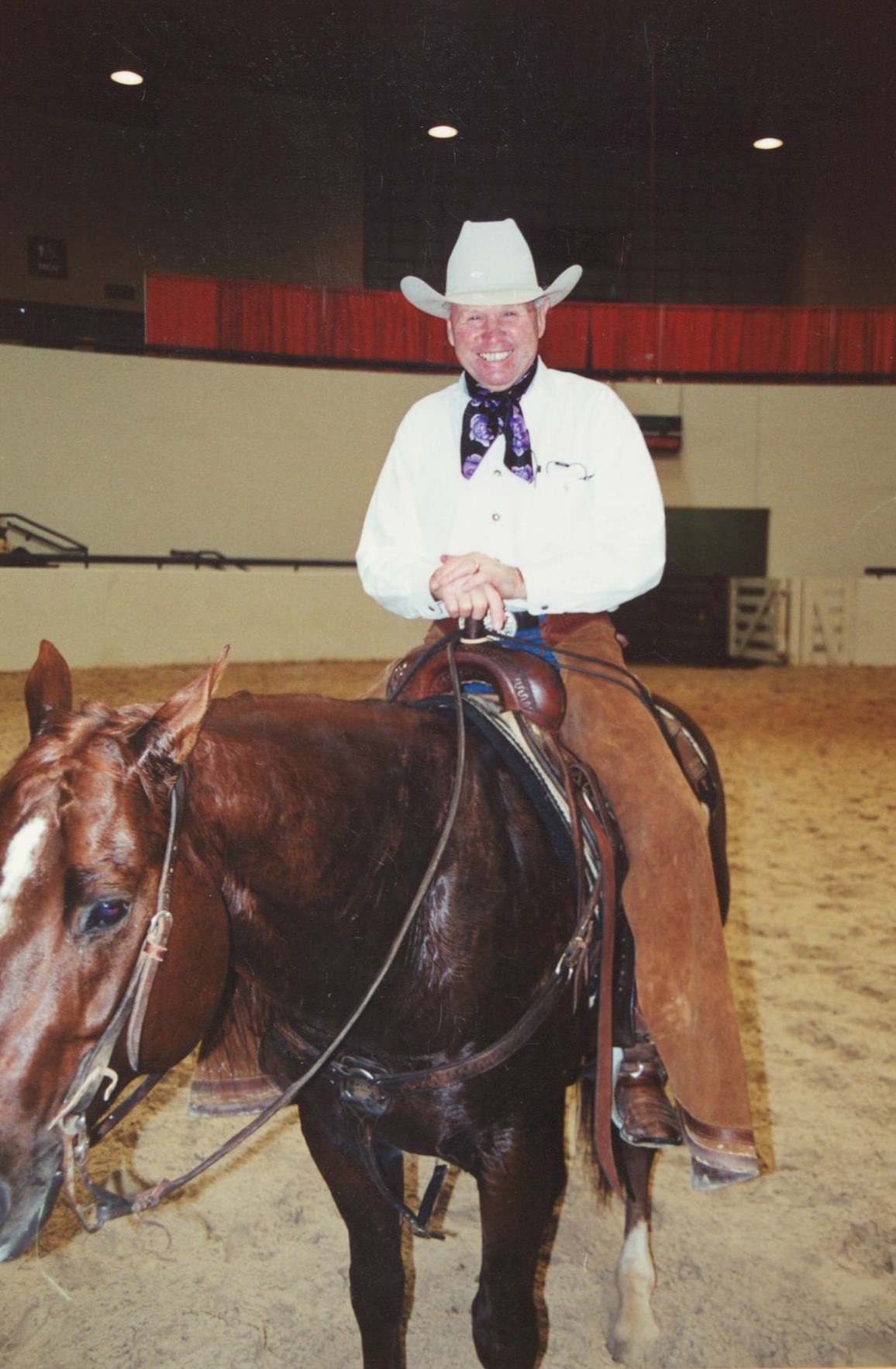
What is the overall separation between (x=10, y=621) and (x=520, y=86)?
23.4 feet

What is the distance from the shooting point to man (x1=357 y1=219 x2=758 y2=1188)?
1.78 metres

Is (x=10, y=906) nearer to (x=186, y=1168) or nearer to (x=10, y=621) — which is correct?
(x=186, y=1168)

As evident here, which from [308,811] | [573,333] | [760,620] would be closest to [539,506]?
[308,811]

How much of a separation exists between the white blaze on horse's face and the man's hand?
33.0 inches

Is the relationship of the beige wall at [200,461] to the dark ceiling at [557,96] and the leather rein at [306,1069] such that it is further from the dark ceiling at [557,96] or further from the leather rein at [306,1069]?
the leather rein at [306,1069]

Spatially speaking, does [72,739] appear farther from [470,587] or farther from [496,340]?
[496,340]

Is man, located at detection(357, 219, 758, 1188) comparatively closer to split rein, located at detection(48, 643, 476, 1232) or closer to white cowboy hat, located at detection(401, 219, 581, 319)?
white cowboy hat, located at detection(401, 219, 581, 319)

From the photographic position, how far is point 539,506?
211cm

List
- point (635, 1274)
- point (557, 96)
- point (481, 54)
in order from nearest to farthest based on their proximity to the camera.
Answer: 1. point (635, 1274)
2. point (481, 54)
3. point (557, 96)

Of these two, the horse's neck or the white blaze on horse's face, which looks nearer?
the white blaze on horse's face

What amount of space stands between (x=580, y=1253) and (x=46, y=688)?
1982 millimetres

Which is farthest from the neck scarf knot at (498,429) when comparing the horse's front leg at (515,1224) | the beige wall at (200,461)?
the beige wall at (200,461)

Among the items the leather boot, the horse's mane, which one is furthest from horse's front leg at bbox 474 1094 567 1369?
the horse's mane

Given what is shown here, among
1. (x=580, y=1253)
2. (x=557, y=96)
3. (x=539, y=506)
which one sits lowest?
(x=580, y=1253)
